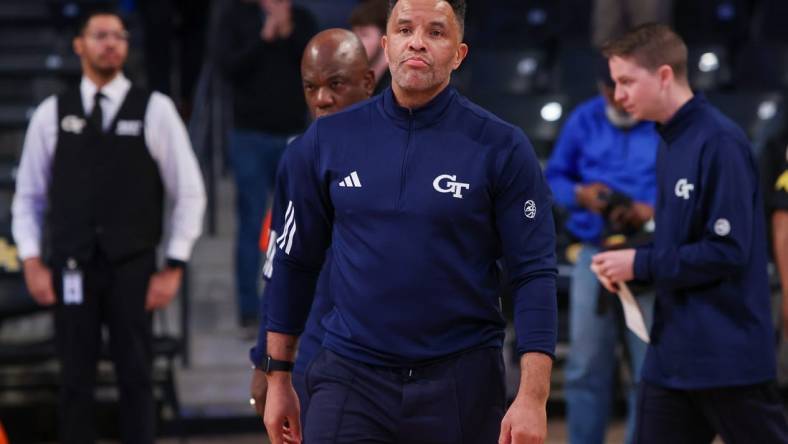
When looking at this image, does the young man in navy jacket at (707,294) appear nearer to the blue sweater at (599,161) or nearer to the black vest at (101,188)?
the blue sweater at (599,161)

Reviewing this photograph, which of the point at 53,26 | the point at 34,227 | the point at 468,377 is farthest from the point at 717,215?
the point at 53,26

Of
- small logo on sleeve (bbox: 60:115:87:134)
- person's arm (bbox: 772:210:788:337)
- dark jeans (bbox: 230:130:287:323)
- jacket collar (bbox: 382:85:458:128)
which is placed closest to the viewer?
jacket collar (bbox: 382:85:458:128)

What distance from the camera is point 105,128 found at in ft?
20.2

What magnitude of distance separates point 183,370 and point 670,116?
3.67m

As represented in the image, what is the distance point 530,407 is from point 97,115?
11.0ft

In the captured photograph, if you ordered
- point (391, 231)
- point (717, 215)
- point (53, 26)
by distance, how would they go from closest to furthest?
point (391, 231), point (717, 215), point (53, 26)

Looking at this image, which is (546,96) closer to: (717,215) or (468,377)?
(717,215)

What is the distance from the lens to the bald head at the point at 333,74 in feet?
14.3

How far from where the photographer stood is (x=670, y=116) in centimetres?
469

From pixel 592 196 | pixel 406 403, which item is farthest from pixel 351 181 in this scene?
pixel 592 196

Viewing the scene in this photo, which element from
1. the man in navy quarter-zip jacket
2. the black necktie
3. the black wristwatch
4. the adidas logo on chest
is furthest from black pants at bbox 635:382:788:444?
the black necktie

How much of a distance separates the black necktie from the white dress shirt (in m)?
0.02

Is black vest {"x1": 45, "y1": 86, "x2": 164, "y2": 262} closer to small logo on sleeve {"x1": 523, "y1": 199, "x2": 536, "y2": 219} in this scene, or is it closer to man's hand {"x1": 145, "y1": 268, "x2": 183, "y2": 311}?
man's hand {"x1": 145, "y1": 268, "x2": 183, "y2": 311}

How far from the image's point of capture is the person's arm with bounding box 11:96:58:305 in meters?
6.17
